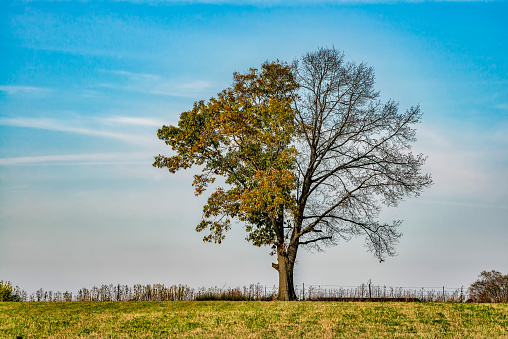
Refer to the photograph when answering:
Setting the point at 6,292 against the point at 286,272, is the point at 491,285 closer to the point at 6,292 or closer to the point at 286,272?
the point at 286,272

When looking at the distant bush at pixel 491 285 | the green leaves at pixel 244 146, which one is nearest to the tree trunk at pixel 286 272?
the green leaves at pixel 244 146

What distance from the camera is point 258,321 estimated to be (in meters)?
21.7

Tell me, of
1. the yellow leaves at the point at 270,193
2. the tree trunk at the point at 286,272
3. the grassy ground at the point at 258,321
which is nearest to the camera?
the grassy ground at the point at 258,321

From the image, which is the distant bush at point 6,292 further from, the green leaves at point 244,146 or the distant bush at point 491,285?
the distant bush at point 491,285

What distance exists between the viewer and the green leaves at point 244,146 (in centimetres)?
3078

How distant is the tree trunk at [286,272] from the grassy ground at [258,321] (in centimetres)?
429

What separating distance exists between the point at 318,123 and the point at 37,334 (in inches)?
838

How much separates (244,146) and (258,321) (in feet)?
42.3

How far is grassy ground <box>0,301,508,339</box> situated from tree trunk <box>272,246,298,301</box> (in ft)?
14.1

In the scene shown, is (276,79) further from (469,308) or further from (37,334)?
(37,334)

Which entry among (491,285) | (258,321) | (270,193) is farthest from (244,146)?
(491,285)

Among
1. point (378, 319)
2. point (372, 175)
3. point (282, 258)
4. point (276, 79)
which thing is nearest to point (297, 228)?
point (282, 258)

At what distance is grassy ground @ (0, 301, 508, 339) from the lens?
19.0 meters

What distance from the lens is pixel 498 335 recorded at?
18.5 m
